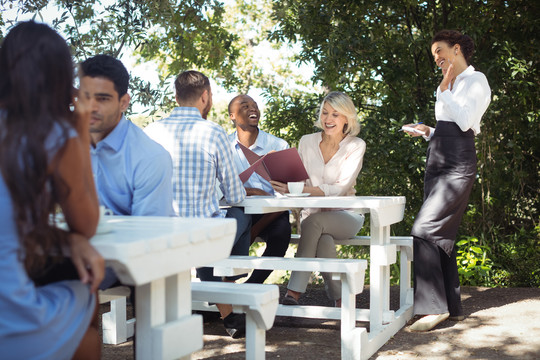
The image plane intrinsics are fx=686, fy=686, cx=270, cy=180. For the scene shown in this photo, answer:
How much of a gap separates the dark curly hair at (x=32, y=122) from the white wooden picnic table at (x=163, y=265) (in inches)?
7.0

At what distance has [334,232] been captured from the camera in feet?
15.0

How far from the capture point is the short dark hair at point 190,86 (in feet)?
12.9

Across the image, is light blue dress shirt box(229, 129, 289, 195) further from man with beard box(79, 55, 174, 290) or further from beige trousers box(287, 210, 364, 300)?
man with beard box(79, 55, 174, 290)

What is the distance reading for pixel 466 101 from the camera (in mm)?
4270

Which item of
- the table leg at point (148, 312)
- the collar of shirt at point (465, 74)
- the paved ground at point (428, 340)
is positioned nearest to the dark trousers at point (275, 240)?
the paved ground at point (428, 340)

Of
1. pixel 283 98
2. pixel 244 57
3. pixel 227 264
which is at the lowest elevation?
pixel 227 264

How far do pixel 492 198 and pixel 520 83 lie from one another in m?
1.09

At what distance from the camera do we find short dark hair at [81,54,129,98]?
9.94 feet

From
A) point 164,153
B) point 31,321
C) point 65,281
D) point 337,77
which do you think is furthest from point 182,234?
point 337,77

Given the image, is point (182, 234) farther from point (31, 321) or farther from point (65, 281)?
point (31, 321)

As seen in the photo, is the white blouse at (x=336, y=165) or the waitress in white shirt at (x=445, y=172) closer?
the waitress in white shirt at (x=445, y=172)

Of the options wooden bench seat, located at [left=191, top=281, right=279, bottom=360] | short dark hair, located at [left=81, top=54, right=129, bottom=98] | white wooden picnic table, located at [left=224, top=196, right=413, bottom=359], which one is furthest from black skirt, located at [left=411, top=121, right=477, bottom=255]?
short dark hair, located at [left=81, top=54, right=129, bottom=98]

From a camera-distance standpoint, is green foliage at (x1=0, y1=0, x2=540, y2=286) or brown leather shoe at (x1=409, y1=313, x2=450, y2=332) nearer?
brown leather shoe at (x1=409, y1=313, x2=450, y2=332)

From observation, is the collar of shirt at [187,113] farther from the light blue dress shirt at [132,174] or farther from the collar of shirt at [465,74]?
the collar of shirt at [465,74]
